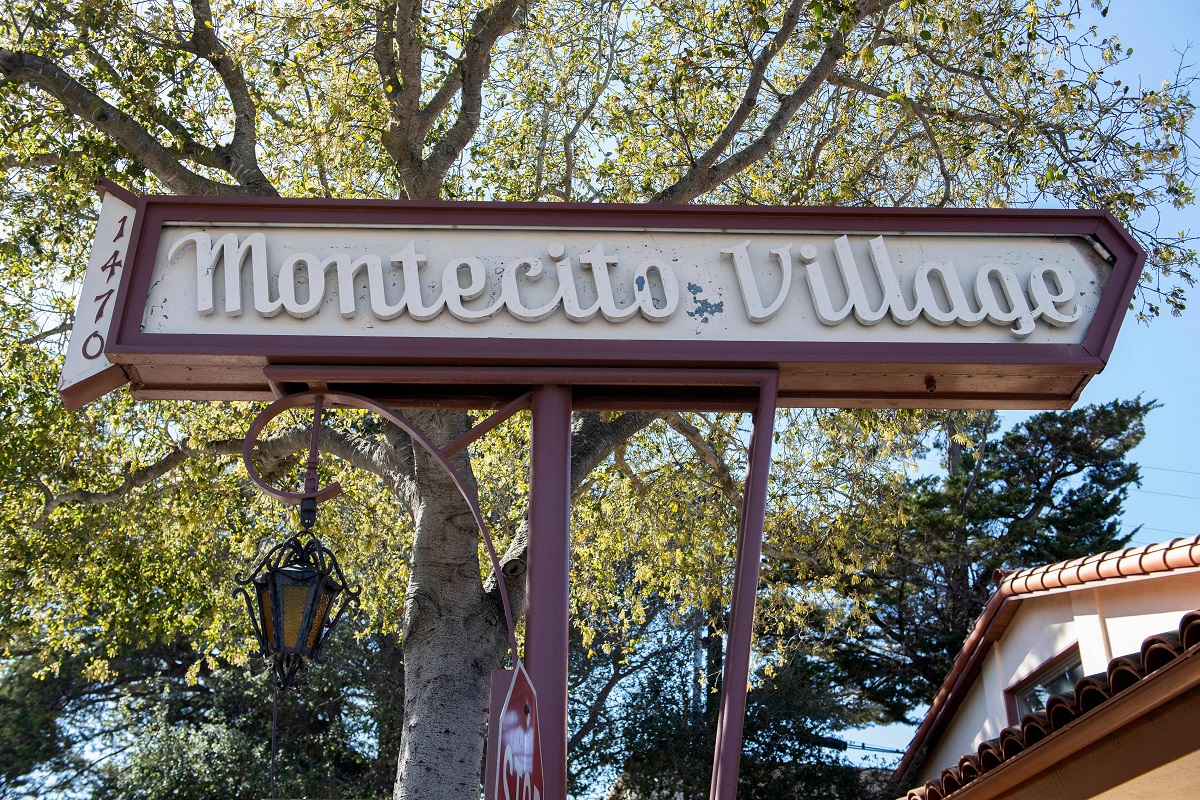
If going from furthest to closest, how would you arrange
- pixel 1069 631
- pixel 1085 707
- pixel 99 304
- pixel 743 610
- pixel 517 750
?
pixel 1069 631 < pixel 1085 707 < pixel 99 304 < pixel 743 610 < pixel 517 750

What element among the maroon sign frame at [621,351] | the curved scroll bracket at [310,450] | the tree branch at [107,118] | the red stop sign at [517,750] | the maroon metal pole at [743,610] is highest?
the tree branch at [107,118]

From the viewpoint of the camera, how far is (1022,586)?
1104 cm

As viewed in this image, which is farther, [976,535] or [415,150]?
[976,535]

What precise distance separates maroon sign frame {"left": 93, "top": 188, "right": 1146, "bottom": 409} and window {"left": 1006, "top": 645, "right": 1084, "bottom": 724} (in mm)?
6841

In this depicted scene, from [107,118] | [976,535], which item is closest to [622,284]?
[107,118]

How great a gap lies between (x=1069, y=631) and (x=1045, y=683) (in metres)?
1.32

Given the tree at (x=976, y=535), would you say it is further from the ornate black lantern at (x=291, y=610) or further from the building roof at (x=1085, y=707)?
the ornate black lantern at (x=291, y=610)

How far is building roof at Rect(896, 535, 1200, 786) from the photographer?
26.5ft

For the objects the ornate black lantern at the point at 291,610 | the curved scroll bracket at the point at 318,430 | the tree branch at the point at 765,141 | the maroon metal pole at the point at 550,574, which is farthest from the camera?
the tree branch at the point at 765,141

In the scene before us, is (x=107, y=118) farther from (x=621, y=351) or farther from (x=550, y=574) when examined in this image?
(x=550, y=574)

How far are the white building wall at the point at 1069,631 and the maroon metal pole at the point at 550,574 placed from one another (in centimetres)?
614

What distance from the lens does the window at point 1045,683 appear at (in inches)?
408

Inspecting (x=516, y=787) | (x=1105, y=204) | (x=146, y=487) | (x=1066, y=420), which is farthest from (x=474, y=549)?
(x=1066, y=420)

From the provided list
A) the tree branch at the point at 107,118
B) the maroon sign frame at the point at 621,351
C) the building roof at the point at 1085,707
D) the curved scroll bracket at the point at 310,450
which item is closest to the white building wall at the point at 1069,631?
the building roof at the point at 1085,707
